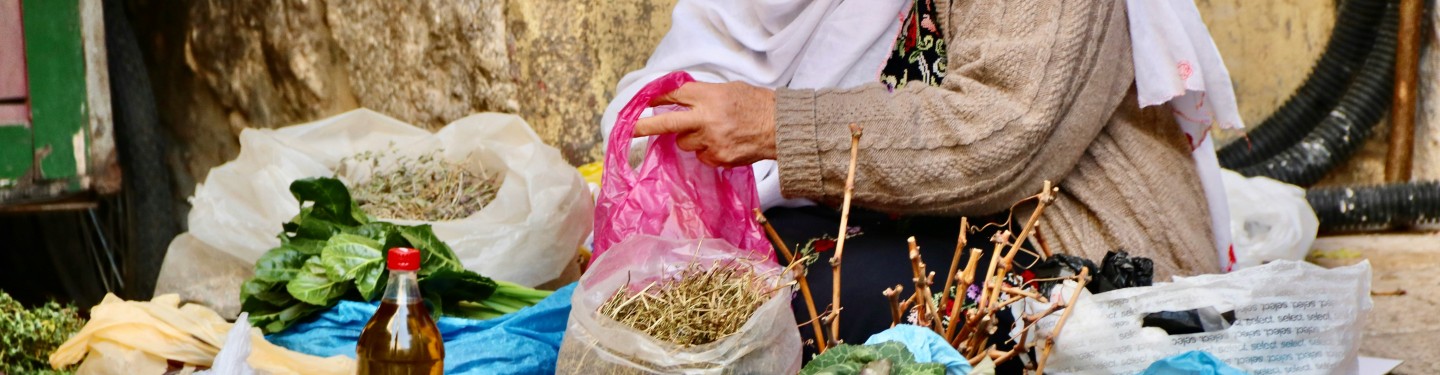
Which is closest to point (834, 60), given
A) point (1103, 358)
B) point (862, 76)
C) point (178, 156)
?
point (862, 76)

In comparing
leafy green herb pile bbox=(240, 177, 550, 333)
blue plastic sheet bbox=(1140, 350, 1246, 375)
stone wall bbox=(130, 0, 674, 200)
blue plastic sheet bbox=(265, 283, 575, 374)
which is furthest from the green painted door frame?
blue plastic sheet bbox=(1140, 350, 1246, 375)

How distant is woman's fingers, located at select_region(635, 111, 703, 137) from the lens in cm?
180

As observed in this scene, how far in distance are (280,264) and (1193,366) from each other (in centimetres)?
135

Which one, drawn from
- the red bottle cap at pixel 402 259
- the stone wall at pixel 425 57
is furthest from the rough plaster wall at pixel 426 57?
the red bottle cap at pixel 402 259

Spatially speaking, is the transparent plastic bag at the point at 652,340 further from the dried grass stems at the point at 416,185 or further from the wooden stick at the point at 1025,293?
the dried grass stems at the point at 416,185

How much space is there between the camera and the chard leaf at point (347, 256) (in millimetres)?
1948

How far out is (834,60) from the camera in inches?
81.9

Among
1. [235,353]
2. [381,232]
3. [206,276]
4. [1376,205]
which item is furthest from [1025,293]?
[1376,205]

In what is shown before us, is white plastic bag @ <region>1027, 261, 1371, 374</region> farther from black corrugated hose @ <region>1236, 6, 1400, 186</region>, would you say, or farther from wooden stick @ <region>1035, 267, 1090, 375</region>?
black corrugated hose @ <region>1236, 6, 1400, 186</region>

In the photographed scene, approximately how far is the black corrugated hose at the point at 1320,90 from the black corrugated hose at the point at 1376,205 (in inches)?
10.6

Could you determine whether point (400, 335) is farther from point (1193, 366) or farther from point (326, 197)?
point (1193, 366)

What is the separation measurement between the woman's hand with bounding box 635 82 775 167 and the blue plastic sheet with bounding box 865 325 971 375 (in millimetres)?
393

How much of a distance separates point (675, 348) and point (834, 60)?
2.51 feet

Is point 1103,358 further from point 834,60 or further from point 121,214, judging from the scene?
point 121,214
